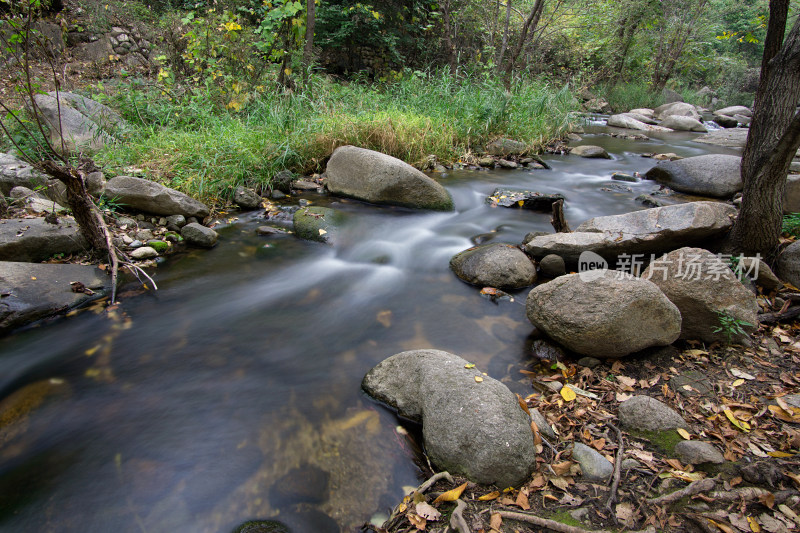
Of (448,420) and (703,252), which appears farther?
(703,252)

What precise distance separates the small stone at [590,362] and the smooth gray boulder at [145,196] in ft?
15.7

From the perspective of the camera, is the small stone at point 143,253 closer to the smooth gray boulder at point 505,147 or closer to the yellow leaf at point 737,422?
the yellow leaf at point 737,422

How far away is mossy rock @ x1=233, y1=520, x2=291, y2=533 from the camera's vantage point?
2033 mm

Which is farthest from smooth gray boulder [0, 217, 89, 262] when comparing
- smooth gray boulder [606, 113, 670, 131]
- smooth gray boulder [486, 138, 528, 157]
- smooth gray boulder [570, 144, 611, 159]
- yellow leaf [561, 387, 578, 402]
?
smooth gray boulder [606, 113, 670, 131]

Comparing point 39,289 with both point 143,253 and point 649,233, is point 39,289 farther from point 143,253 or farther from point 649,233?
point 649,233

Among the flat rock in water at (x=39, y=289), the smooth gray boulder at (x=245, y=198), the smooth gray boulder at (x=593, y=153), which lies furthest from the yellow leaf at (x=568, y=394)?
the smooth gray boulder at (x=593, y=153)

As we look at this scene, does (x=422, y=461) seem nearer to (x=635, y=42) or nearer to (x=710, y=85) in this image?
(x=635, y=42)

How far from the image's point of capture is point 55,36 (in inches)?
449

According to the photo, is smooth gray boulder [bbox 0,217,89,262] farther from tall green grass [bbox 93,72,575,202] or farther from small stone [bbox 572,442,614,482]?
small stone [bbox 572,442,614,482]

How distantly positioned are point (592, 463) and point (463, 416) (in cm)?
70

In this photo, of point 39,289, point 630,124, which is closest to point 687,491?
point 39,289

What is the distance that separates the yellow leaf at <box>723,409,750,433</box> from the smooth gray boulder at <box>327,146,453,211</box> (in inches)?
173

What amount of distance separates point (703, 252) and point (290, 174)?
5455 mm

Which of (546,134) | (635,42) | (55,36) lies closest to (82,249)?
(546,134)
